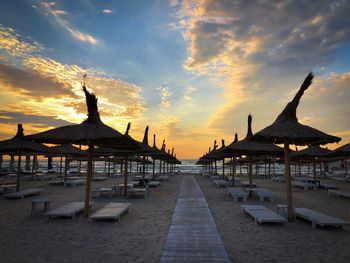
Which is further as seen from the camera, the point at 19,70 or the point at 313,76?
the point at 19,70

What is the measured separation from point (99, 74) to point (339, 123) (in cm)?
1882

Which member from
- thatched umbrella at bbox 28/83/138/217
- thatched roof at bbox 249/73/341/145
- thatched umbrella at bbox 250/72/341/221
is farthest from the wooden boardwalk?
thatched roof at bbox 249/73/341/145

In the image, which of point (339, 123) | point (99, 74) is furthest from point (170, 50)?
point (339, 123)

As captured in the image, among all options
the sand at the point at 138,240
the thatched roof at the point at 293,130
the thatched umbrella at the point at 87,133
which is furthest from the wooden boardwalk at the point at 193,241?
the thatched roof at the point at 293,130

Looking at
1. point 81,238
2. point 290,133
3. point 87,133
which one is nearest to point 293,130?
point 290,133

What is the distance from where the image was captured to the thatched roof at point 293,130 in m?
7.19

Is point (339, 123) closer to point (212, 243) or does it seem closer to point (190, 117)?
point (190, 117)

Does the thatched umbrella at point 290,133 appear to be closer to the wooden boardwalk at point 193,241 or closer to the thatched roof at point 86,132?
the wooden boardwalk at point 193,241

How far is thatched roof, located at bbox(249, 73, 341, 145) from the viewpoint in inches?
283

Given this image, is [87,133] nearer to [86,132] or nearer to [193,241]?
[86,132]

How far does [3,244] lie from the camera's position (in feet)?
16.5

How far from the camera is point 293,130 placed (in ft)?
24.2

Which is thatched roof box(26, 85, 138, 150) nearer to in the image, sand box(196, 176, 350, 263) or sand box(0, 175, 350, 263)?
sand box(0, 175, 350, 263)

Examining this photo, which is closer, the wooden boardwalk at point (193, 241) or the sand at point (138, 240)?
the wooden boardwalk at point (193, 241)
